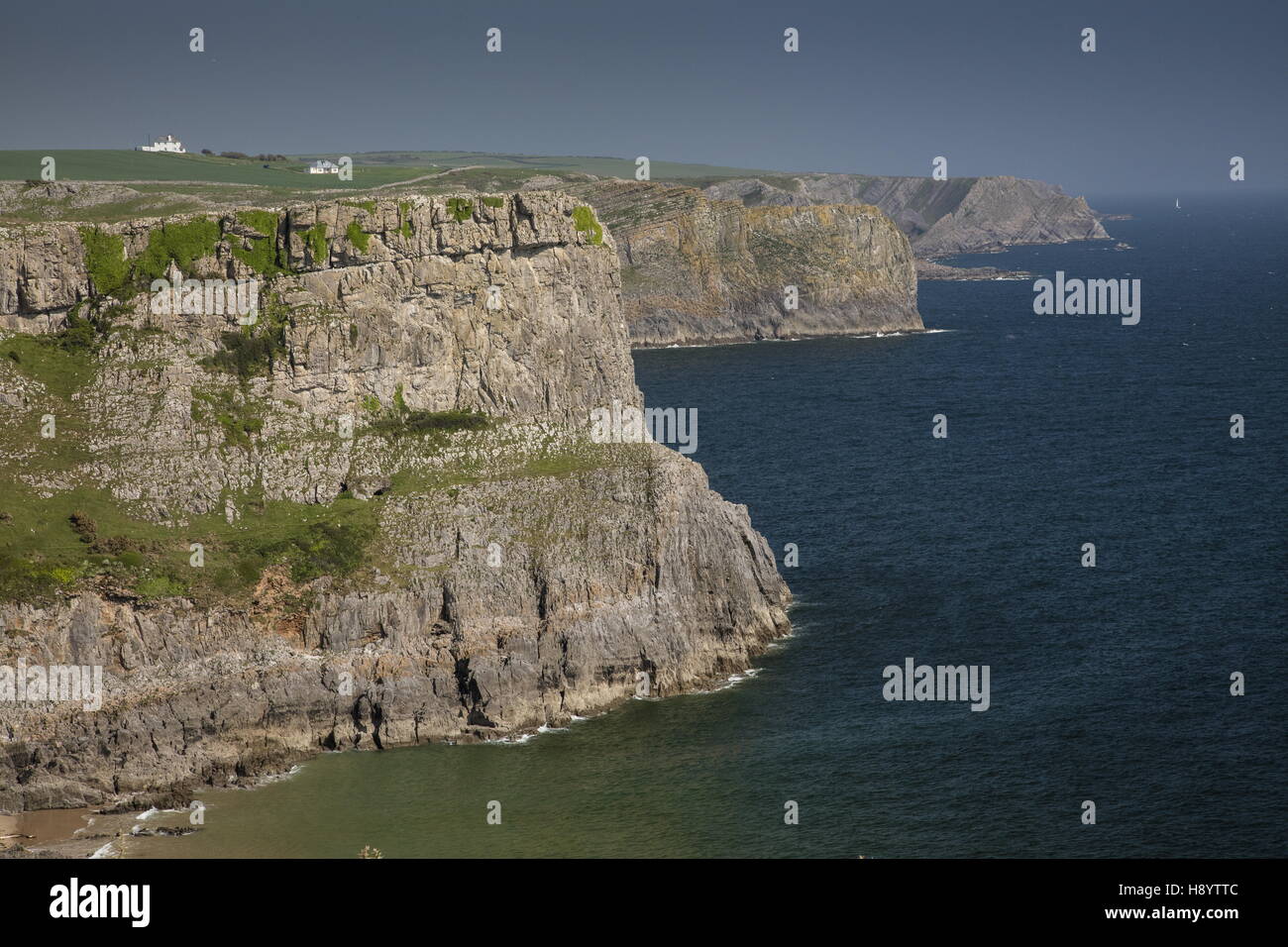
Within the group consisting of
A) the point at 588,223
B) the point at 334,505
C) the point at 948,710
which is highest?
the point at 588,223

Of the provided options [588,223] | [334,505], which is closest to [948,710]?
[334,505]

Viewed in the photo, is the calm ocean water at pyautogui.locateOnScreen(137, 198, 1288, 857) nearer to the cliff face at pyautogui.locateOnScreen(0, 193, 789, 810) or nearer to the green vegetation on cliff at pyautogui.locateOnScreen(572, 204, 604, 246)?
the cliff face at pyautogui.locateOnScreen(0, 193, 789, 810)

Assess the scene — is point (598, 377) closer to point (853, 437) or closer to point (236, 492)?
point (236, 492)

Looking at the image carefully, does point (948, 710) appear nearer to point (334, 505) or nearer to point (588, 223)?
point (334, 505)

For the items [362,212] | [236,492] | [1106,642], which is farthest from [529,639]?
[1106,642]

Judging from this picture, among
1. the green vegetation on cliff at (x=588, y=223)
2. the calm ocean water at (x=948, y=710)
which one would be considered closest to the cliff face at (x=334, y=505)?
the green vegetation on cliff at (x=588, y=223)
